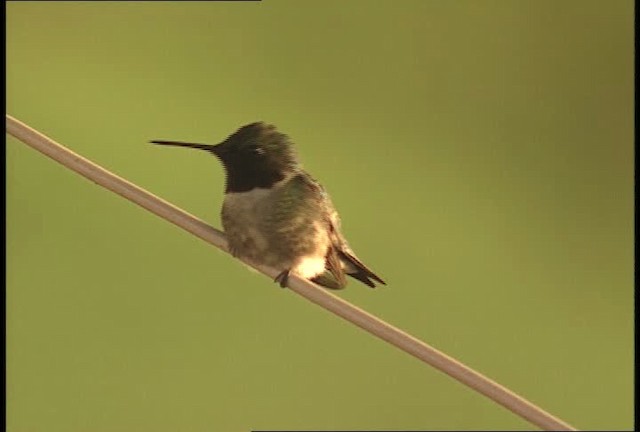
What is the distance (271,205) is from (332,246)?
16 cm

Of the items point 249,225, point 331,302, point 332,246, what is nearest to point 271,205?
point 249,225

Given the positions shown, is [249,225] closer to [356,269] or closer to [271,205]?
[271,205]

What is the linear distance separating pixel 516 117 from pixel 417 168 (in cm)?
30

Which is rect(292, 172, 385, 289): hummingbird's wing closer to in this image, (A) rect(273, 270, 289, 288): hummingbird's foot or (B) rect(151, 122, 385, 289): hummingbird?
(B) rect(151, 122, 385, 289): hummingbird

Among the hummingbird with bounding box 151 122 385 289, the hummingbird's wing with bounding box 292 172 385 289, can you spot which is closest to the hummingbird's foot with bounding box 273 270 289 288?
the hummingbird with bounding box 151 122 385 289

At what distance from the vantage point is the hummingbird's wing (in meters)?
1.44

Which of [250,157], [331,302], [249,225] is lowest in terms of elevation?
[331,302]

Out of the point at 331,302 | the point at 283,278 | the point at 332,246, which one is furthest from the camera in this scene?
the point at 332,246

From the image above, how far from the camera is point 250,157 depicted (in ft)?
4.64

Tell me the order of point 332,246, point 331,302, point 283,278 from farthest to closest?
1. point 332,246
2. point 283,278
3. point 331,302

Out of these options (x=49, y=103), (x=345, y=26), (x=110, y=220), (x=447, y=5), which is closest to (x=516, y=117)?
(x=447, y=5)

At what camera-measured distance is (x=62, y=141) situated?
85.5 inches

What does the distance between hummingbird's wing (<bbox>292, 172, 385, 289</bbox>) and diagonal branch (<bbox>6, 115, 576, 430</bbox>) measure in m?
0.13

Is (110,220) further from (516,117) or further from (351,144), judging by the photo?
(516,117)
